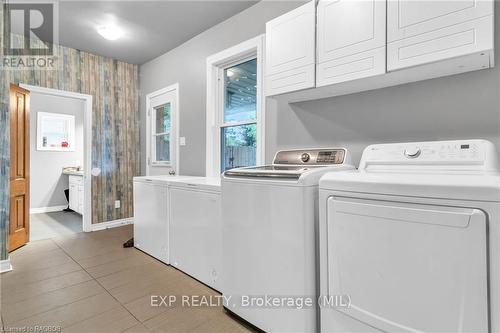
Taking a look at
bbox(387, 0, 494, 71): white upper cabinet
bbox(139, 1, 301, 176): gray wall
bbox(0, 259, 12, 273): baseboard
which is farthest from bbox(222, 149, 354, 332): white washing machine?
bbox(0, 259, 12, 273): baseboard

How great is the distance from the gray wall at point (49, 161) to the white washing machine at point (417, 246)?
5958 millimetres

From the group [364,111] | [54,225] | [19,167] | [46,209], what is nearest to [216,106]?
[364,111]

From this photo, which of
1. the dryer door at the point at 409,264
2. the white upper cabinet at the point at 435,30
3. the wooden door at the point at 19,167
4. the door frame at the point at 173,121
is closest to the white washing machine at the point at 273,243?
the dryer door at the point at 409,264

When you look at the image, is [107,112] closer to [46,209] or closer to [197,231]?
[197,231]

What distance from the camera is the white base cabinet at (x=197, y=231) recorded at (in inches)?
84.3

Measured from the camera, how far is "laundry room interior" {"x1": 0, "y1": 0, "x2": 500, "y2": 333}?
3.60ft

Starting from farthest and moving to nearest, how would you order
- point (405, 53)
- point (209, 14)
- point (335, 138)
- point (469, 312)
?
1. point (209, 14)
2. point (335, 138)
3. point (405, 53)
4. point (469, 312)

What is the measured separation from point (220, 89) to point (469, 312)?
112 inches

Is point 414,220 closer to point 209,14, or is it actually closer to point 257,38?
point 257,38

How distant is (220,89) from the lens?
3.13m

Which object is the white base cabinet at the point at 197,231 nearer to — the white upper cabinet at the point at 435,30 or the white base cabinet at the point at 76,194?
the white upper cabinet at the point at 435,30

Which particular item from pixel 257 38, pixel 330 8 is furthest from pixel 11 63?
pixel 330 8

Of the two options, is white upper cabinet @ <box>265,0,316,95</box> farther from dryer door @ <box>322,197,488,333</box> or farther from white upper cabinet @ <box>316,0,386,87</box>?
dryer door @ <box>322,197,488,333</box>

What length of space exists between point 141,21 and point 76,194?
3755mm
